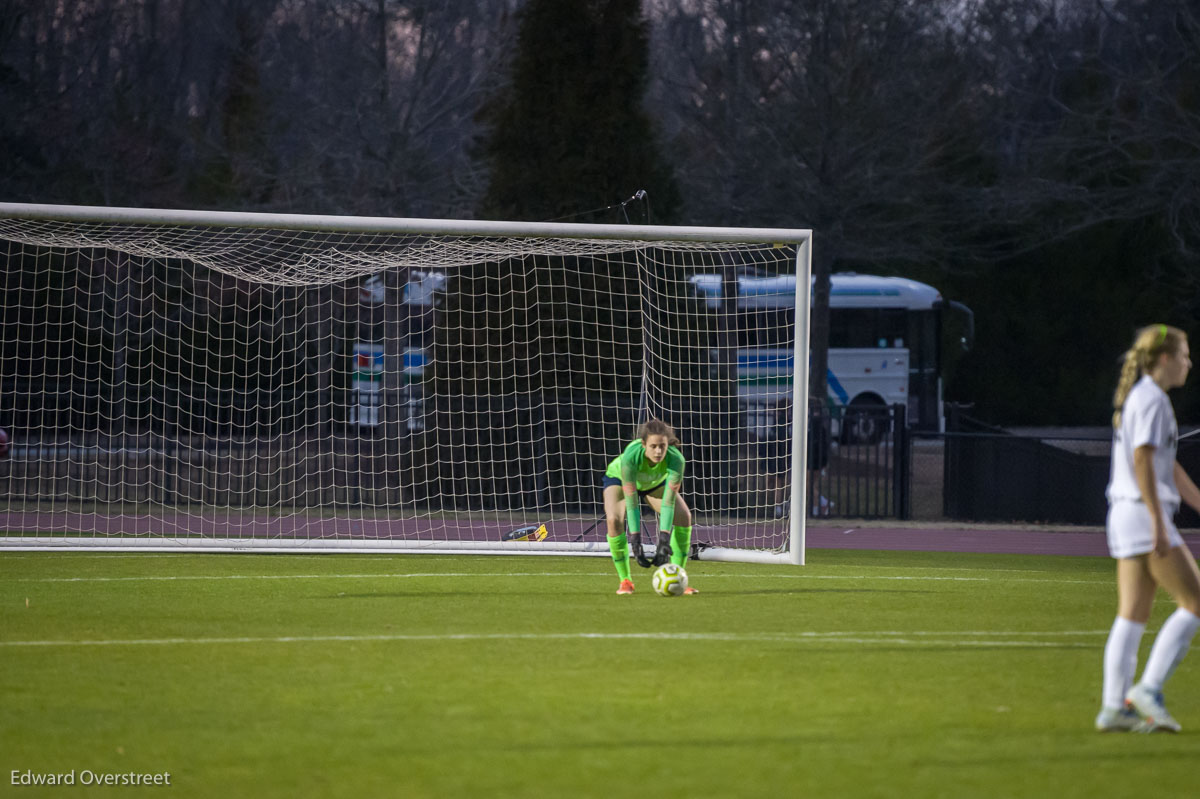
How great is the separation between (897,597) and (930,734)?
573 centimetres

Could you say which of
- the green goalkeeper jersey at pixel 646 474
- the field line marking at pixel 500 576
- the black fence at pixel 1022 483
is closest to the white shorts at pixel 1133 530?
the green goalkeeper jersey at pixel 646 474

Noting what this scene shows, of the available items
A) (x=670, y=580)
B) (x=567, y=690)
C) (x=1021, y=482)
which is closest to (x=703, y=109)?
(x=1021, y=482)

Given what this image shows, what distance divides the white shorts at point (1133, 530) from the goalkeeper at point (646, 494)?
5.27 meters

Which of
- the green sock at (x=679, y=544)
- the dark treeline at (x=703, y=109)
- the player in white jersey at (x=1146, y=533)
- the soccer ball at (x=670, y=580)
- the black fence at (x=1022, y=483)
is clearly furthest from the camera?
the dark treeline at (x=703, y=109)

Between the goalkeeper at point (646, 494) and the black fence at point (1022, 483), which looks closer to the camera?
the goalkeeper at point (646, 494)

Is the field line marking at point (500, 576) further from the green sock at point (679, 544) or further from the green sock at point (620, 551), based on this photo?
the green sock at point (620, 551)

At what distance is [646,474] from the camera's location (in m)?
11.9

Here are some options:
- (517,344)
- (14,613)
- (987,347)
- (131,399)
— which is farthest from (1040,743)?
(987,347)

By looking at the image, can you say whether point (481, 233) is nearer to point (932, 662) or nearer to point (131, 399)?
point (932, 662)

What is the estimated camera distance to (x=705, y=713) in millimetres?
6988

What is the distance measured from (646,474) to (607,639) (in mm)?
2676

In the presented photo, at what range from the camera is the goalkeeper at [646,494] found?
37.8ft

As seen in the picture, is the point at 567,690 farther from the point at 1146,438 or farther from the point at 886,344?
the point at 886,344

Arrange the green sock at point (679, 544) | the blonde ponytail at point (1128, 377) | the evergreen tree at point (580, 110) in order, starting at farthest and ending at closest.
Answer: the evergreen tree at point (580, 110) → the green sock at point (679, 544) → the blonde ponytail at point (1128, 377)
